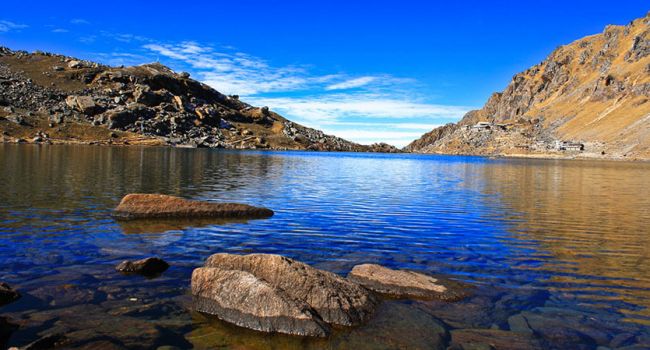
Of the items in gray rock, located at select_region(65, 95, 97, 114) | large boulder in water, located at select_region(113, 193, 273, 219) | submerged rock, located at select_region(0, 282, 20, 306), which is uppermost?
gray rock, located at select_region(65, 95, 97, 114)

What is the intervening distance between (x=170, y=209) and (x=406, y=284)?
18067 mm

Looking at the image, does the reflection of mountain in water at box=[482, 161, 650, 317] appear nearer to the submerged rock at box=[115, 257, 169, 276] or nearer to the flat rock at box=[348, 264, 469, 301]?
the flat rock at box=[348, 264, 469, 301]

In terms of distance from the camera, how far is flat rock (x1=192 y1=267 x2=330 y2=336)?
11.5 m

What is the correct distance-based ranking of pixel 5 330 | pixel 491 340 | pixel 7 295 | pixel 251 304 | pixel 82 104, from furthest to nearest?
pixel 82 104, pixel 7 295, pixel 251 304, pixel 491 340, pixel 5 330

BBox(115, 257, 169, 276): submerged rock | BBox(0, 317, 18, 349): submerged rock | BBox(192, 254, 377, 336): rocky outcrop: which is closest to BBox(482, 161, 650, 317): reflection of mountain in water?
BBox(192, 254, 377, 336): rocky outcrop

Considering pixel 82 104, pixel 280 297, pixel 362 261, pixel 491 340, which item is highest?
pixel 82 104

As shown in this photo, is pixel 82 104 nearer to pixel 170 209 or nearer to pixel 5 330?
pixel 170 209

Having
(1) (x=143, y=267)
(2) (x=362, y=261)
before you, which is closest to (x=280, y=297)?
(1) (x=143, y=267)

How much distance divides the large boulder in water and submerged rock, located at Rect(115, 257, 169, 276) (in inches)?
434

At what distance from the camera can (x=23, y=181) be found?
4162 centimetres

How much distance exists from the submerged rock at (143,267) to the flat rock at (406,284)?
750cm

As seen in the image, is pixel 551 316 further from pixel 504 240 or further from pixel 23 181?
pixel 23 181

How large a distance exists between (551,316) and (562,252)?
9.88 m

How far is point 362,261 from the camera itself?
18656 mm
